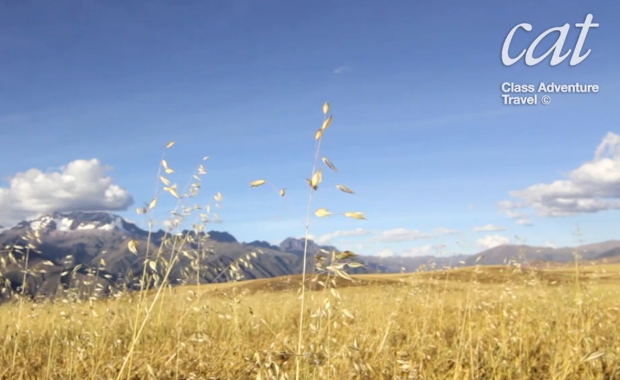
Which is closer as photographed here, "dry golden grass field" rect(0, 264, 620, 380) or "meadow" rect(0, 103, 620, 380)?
"meadow" rect(0, 103, 620, 380)

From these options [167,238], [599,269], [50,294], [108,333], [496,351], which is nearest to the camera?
[167,238]

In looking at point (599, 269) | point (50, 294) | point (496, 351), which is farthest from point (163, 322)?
point (599, 269)

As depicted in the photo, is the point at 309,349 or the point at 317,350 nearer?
the point at 317,350

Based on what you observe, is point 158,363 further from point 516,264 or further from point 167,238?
point 516,264

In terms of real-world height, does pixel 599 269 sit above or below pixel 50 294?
above

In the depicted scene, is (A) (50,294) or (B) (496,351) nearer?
(B) (496,351)

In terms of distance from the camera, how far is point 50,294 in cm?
751

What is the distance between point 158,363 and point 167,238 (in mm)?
1555

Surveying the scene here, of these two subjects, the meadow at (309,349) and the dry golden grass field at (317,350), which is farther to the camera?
the dry golden grass field at (317,350)

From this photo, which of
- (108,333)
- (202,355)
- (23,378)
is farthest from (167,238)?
(108,333)

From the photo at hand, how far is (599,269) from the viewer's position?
802cm

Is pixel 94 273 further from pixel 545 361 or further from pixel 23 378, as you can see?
pixel 545 361

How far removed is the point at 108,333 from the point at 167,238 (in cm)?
267

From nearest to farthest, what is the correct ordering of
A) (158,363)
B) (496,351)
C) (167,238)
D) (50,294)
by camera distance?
1. (167,238)
2. (158,363)
3. (496,351)
4. (50,294)
